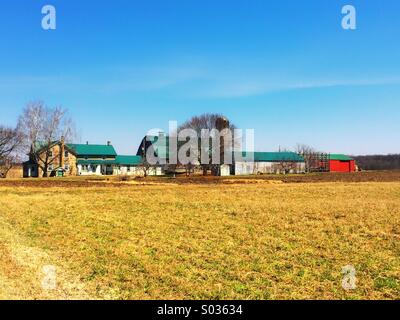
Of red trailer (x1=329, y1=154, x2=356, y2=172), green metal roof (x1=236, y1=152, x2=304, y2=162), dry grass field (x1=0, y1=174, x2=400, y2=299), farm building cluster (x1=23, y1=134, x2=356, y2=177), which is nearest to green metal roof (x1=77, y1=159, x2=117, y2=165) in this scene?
farm building cluster (x1=23, y1=134, x2=356, y2=177)

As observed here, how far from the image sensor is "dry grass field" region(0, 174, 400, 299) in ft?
27.7

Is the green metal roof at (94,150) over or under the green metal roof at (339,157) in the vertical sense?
over

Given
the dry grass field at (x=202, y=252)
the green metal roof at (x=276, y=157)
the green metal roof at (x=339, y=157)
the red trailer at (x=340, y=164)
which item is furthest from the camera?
the green metal roof at (x=339, y=157)

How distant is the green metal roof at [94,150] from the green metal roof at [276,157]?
1339 inches

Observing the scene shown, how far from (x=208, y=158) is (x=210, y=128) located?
8.32 m

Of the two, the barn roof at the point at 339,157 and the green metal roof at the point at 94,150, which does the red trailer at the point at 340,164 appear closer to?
the barn roof at the point at 339,157

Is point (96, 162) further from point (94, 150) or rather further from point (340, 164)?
point (340, 164)

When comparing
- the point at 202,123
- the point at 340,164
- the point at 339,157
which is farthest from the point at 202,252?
the point at 339,157

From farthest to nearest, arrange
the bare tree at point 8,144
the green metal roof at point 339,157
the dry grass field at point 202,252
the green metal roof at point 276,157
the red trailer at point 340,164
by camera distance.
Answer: the green metal roof at point 339,157, the red trailer at point 340,164, the green metal roof at point 276,157, the bare tree at point 8,144, the dry grass field at point 202,252

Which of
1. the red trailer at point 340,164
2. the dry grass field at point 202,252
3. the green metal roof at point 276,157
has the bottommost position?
the dry grass field at point 202,252

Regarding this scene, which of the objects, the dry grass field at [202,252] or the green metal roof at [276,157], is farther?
the green metal roof at [276,157]

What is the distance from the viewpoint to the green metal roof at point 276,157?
362ft

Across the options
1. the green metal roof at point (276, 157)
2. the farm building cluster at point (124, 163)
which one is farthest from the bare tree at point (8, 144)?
the green metal roof at point (276, 157)
